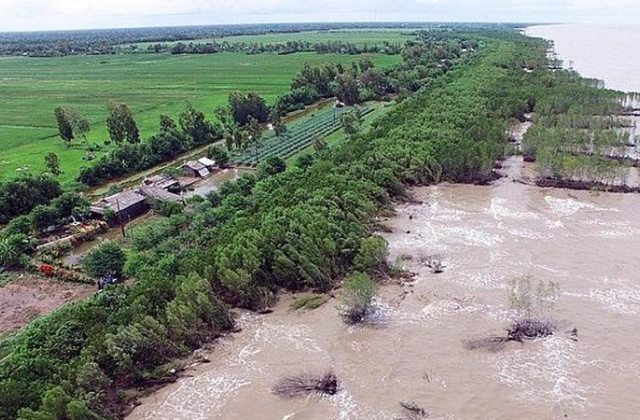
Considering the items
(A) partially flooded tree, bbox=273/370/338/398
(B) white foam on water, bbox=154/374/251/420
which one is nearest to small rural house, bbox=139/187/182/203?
(B) white foam on water, bbox=154/374/251/420

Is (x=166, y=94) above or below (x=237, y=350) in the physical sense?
above

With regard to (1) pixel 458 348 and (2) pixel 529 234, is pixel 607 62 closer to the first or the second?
(2) pixel 529 234

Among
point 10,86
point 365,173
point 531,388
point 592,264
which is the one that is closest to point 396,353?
point 531,388

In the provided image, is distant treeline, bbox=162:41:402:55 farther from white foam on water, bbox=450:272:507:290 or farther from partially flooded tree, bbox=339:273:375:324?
partially flooded tree, bbox=339:273:375:324

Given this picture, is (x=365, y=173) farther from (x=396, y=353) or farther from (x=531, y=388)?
(x=531, y=388)

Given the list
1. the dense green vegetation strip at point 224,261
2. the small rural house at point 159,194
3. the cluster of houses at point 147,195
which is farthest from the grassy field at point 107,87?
the dense green vegetation strip at point 224,261
